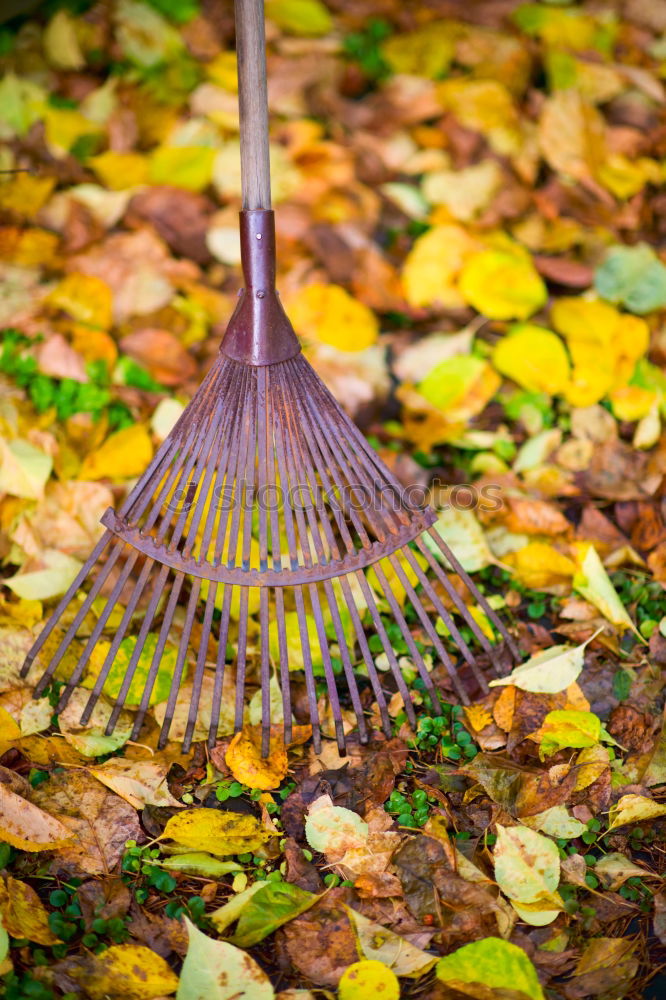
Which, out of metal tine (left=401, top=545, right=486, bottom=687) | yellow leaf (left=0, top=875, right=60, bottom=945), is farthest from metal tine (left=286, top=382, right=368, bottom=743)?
yellow leaf (left=0, top=875, right=60, bottom=945)

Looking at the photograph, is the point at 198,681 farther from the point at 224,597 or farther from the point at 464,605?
the point at 464,605

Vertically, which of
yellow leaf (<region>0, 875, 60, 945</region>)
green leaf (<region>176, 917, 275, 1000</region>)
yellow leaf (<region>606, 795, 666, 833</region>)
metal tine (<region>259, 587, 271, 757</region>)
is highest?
metal tine (<region>259, 587, 271, 757</region>)

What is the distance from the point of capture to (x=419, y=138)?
2.25m

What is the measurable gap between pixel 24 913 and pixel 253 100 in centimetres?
106

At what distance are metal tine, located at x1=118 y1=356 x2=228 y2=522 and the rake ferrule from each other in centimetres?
6

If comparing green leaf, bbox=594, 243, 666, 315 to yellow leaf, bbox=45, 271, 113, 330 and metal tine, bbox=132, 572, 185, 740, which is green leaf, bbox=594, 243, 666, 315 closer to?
yellow leaf, bbox=45, 271, 113, 330

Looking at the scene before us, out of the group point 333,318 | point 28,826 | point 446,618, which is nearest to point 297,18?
point 333,318

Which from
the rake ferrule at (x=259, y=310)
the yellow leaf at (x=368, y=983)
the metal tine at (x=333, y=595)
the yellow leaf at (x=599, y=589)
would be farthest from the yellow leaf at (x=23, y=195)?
the yellow leaf at (x=368, y=983)

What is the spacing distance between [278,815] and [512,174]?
159 centimetres

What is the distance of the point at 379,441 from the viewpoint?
A: 5.70 feet

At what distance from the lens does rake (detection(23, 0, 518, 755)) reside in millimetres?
1264

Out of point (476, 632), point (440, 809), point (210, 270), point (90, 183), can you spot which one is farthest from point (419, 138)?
point (440, 809)

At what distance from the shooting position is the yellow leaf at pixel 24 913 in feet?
3.50

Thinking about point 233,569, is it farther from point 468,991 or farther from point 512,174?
point 512,174
